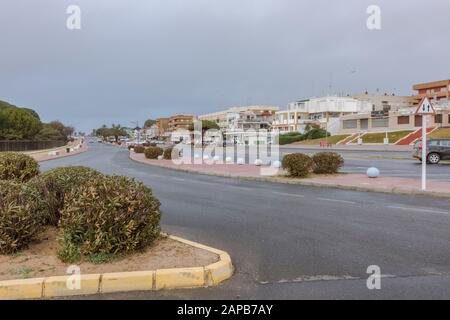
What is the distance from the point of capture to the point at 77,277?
4.40 meters

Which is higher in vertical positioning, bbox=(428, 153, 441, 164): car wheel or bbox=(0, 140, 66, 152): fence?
bbox=(0, 140, 66, 152): fence

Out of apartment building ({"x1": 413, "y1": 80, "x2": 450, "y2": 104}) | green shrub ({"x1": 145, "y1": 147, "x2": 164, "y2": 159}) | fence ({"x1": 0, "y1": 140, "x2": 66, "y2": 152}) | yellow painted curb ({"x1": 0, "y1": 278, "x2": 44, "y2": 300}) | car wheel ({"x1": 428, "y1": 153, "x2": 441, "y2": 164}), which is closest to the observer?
yellow painted curb ({"x1": 0, "y1": 278, "x2": 44, "y2": 300})

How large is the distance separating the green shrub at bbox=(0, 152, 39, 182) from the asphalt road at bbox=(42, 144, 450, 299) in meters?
3.14

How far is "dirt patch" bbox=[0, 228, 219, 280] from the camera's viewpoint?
15.2 feet

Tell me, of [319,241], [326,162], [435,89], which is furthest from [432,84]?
[319,241]

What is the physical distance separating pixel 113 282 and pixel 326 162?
13.3m

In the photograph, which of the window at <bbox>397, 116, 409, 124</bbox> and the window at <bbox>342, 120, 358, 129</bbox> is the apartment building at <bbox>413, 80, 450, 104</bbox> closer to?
the window at <bbox>342, 120, 358, 129</bbox>

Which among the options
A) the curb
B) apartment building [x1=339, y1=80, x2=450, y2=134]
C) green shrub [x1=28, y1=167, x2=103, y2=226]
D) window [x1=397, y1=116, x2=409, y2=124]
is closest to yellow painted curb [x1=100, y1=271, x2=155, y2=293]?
the curb

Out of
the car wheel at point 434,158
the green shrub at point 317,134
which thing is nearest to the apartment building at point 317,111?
the green shrub at point 317,134

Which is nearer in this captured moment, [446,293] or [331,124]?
[446,293]

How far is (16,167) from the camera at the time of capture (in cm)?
858

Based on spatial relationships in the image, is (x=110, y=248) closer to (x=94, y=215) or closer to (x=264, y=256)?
(x=94, y=215)
